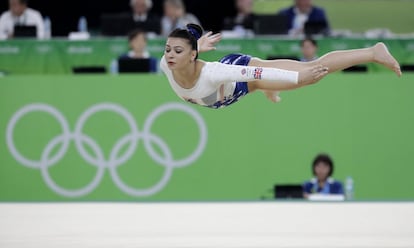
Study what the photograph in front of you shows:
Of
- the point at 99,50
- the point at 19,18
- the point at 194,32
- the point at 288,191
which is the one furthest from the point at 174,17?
the point at 194,32

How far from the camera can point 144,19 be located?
46.3ft

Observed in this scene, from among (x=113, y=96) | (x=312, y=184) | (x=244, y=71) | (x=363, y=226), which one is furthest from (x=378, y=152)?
(x=244, y=71)

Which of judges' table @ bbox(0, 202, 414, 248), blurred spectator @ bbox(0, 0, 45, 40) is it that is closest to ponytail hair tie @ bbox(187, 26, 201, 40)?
judges' table @ bbox(0, 202, 414, 248)

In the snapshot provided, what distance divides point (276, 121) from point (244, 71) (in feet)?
13.9

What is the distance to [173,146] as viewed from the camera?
11727mm

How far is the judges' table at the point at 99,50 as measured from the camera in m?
12.7

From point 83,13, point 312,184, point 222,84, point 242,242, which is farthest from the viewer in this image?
point 83,13

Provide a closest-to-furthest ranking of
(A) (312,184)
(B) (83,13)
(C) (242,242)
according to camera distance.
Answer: (C) (242,242) → (A) (312,184) → (B) (83,13)

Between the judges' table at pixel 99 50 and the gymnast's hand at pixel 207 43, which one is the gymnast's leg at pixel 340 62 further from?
the judges' table at pixel 99 50

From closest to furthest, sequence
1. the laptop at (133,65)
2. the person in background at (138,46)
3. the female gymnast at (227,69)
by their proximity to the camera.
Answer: the female gymnast at (227,69), the laptop at (133,65), the person in background at (138,46)

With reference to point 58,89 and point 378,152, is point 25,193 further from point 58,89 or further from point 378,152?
point 378,152

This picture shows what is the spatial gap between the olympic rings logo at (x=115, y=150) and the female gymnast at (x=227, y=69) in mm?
3491

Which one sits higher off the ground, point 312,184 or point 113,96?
point 113,96

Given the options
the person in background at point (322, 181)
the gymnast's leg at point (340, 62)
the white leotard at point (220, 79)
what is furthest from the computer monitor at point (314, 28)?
the white leotard at point (220, 79)
